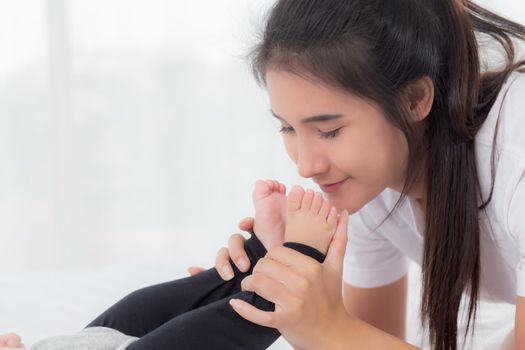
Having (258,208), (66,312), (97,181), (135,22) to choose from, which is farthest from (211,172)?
(258,208)

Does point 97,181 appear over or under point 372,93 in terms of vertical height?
under

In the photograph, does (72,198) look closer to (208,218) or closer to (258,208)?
(208,218)

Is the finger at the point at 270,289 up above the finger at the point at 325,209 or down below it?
below

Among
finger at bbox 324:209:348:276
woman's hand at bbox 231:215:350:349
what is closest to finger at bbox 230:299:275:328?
woman's hand at bbox 231:215:350:349

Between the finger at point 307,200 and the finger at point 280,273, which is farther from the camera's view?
the finger at point 307,200

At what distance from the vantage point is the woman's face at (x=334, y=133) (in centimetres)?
123

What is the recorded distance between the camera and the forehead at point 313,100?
1.23 m

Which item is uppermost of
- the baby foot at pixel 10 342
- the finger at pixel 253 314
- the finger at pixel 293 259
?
the finger at pixel 293 259

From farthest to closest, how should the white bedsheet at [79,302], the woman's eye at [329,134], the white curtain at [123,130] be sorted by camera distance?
the white curtain at [123,130]
the white bedsheet at [79,302]
the woman's eye at [329,134]

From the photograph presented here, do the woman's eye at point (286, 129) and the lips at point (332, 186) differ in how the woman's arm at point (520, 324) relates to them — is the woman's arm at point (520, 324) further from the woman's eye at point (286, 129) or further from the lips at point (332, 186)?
the woman's eye at point (286, 129)

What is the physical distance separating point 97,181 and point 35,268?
375 millimetres

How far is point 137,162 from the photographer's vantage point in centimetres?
278

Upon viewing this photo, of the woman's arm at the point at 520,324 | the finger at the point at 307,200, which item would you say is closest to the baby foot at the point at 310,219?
the finger at the point at 307,200

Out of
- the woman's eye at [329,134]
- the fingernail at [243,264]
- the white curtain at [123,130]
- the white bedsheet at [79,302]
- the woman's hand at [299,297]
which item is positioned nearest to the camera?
the woman's hand at [299,297]
